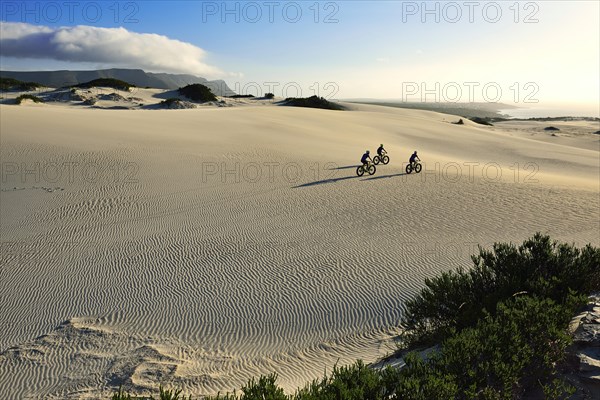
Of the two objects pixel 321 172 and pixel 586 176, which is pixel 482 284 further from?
pixel 586 176

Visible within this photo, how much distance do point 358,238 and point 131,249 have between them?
562cm

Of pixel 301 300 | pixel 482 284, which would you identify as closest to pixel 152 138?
pixel 301 300

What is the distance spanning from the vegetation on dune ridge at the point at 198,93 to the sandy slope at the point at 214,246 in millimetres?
29782

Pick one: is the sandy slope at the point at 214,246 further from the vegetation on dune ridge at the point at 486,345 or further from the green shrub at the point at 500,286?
the vegetation on dune ridge at the point at 486,345

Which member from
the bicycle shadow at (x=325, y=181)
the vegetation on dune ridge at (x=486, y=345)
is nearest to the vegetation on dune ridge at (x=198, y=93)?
the bicycle shadow at (x=325, y=181)

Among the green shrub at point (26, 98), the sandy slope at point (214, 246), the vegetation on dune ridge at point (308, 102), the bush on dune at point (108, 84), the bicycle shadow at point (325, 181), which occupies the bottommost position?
the sandy slope at point (214, 246)

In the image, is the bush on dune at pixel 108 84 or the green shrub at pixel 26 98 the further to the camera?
the bush on dune at pixel 108 84

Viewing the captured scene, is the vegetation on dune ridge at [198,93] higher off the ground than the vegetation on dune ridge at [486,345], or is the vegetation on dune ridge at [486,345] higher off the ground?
the vegetation on dune ridge at [198,93]

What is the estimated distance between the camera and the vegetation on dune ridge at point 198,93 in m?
51.4

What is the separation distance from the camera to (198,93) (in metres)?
51.7

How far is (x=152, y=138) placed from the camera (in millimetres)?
21750

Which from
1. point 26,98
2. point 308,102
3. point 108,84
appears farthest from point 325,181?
point 108,84

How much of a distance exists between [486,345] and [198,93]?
5137cm

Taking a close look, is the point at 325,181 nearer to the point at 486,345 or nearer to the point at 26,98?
the point at 486,345
